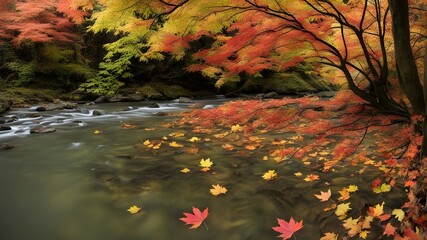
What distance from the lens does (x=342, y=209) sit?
125 inches

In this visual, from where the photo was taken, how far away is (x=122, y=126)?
350 inches

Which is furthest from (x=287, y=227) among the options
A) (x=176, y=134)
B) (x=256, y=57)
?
(x=176, y=134)

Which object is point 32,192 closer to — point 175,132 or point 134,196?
point 134,196

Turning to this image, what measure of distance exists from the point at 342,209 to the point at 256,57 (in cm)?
333

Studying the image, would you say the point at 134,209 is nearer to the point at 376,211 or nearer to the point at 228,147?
the point at 376,211

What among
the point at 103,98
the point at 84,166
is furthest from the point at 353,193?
the point at 103,98

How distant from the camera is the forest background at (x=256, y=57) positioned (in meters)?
3.54

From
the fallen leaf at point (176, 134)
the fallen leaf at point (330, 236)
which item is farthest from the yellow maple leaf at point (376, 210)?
the fallen leaf at point (176, 134)

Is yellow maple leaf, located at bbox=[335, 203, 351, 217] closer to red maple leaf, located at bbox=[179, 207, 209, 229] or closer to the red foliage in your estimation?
red maple leaf, located at bbox=[179, 207, 209, 229]

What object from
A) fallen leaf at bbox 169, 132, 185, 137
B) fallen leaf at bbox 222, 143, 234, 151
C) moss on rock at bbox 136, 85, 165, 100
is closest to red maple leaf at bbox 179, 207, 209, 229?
fallen leaf at bbox 222, 143, 234, 151

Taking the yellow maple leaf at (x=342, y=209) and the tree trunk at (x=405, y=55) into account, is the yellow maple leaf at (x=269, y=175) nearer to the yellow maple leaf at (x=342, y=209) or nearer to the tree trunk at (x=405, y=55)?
the yellow maple leaf at (x=342, y=209)

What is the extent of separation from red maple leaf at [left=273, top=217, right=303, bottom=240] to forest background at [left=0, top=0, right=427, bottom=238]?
98 centimetres

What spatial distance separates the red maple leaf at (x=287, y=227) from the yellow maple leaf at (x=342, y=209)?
17.6 inches

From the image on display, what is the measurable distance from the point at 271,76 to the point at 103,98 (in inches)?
451
